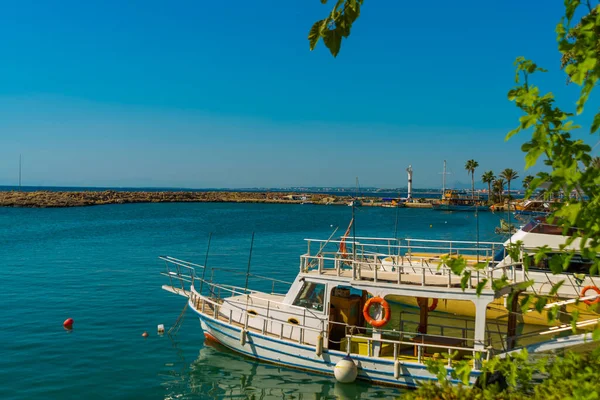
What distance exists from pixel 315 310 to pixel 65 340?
10.3m

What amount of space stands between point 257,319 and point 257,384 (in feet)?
7.31

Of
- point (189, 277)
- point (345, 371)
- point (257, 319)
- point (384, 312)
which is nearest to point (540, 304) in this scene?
point (384, 312)

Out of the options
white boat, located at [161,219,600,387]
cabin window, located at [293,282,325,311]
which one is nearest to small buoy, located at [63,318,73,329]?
white boat, located at [161,219,600,387]

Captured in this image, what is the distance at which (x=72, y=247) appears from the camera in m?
45.5

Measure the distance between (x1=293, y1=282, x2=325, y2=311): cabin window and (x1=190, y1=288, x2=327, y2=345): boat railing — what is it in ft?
→ 2.23

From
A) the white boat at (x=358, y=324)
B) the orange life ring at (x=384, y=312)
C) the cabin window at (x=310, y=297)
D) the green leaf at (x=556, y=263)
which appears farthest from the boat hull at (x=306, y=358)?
the green leaf at (x=556, y=263)

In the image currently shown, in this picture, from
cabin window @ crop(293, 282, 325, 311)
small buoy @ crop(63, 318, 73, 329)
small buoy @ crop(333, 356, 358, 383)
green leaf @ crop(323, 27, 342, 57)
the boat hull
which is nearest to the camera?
green leaf @ crop(323, 27, 342, 57)

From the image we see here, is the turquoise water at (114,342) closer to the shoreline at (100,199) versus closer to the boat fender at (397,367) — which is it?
the boat fender at (397,367)

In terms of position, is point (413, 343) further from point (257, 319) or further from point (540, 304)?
point (540, 304)

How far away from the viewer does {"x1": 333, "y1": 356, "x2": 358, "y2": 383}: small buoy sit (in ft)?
47.7

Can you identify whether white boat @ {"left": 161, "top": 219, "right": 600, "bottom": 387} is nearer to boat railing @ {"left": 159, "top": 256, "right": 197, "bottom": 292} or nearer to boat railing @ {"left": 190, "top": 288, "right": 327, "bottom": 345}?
boat railing @ {"left": 190, "top": 288, "right": 327, "bottom": 345}

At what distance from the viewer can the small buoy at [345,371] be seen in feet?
47.7

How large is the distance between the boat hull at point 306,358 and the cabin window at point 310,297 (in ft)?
4.60

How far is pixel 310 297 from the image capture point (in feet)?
54.1
